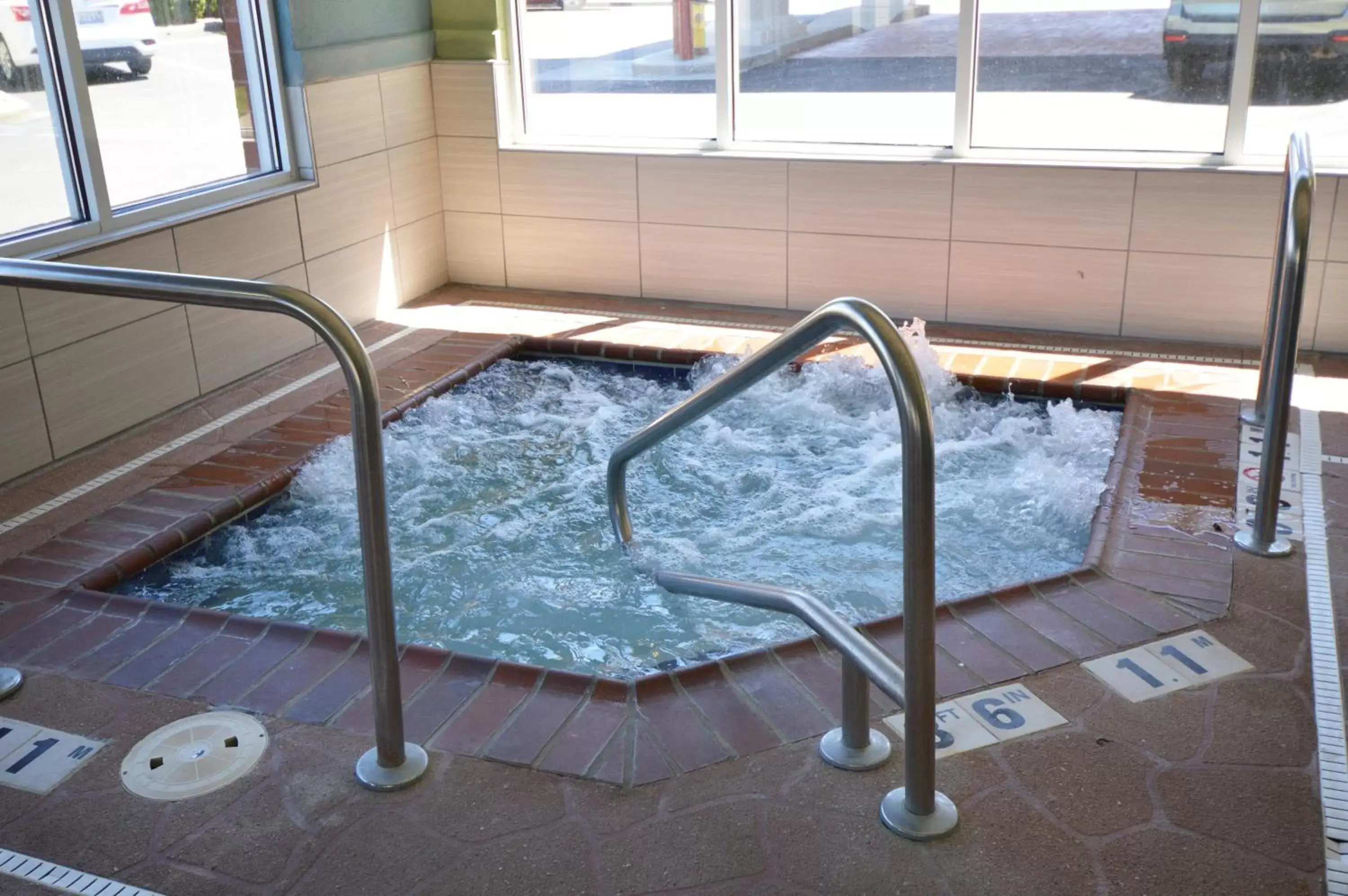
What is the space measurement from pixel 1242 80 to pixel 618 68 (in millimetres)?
2920

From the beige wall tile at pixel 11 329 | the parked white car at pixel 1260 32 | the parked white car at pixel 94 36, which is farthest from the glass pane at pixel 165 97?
the parked white car at pixel 1260 32

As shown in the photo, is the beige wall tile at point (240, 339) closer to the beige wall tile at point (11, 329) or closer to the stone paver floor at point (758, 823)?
the beige wall tile at point (11, 329)

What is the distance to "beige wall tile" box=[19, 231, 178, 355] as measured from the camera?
4.04 m

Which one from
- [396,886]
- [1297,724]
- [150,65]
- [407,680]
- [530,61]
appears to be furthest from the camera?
[530,61]

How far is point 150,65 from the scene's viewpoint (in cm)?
466

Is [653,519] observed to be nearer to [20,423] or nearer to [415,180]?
[20,423]

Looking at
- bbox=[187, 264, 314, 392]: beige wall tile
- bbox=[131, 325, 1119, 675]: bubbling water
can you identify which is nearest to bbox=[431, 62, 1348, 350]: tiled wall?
bbox=[131, 325, 1119, 675]: bubbling water

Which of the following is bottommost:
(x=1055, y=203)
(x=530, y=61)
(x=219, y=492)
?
(x=219, y=492)

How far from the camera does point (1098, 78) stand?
17.2 feet

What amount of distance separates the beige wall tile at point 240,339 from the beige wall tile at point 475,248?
1.24 metres

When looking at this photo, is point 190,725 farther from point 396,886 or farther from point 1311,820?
point 1311,820

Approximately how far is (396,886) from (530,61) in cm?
502

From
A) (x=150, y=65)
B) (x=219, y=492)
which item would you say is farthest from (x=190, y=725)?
(x=150, y=65)

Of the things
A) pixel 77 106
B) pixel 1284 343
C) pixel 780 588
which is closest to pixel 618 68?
pixel 77 106
